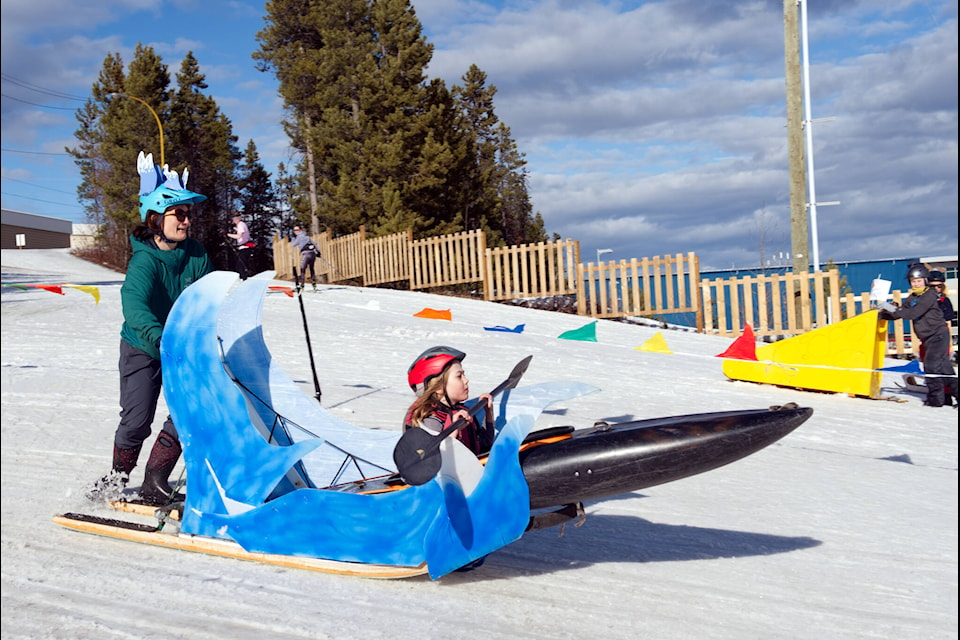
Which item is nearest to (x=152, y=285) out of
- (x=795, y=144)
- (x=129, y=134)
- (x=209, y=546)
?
(x=209, y=546)

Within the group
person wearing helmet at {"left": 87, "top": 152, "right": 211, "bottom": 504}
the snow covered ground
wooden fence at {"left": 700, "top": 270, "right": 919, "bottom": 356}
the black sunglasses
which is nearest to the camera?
the snow covered ground

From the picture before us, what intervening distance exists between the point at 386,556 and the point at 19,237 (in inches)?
2080

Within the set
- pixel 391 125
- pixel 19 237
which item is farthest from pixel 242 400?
pixel 19 237

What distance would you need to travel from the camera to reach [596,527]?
4.93 metres

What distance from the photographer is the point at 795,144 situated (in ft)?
53.1

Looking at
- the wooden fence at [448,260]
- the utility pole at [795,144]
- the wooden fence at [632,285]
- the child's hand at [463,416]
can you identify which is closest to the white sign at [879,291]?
the wooden fence at [632,285]

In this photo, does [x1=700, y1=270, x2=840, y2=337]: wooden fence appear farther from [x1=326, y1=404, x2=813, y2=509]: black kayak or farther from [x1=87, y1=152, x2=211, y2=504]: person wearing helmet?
[x1=87, y1=152, x2=211, y2=504]: person wearing helmet

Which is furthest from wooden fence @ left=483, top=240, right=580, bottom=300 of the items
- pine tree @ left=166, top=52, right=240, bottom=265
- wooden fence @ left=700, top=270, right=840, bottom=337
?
pine tree @ left=166, top=52, right=240, bottom=265

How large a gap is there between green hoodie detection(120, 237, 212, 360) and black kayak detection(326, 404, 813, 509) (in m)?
2.04

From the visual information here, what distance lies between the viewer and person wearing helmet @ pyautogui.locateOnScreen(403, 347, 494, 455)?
392cm

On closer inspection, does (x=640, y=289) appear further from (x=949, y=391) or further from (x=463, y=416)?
(x=463, y=416)

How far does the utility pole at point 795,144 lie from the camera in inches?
631

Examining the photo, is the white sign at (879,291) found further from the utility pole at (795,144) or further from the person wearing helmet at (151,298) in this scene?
the person wearing helmet at (151,298)

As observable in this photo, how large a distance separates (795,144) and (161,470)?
1466cm
